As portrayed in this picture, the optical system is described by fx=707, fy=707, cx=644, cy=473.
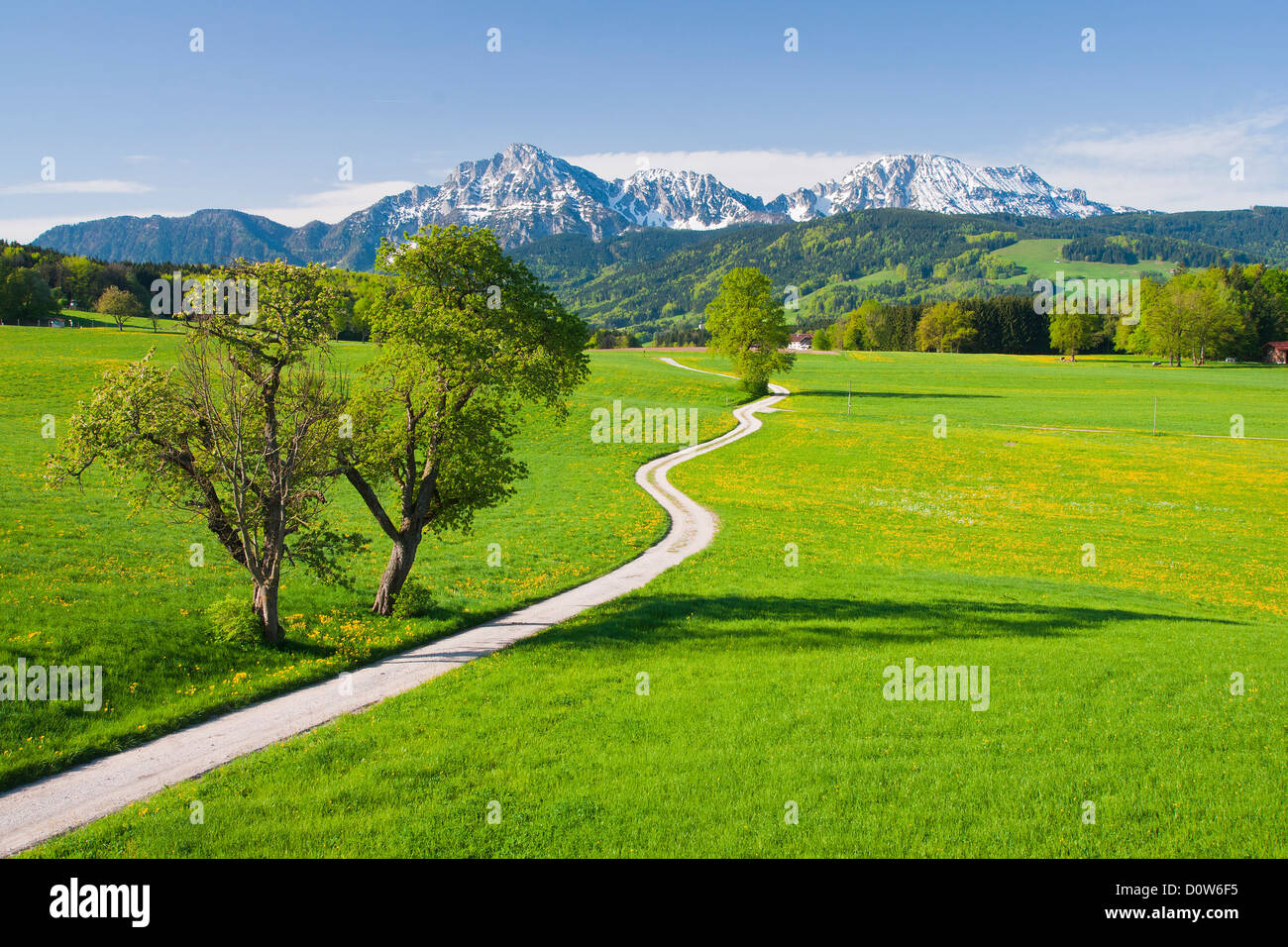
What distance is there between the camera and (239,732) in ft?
43.8

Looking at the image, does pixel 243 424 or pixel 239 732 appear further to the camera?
pixel 243 424

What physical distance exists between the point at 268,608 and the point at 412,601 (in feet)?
15.3

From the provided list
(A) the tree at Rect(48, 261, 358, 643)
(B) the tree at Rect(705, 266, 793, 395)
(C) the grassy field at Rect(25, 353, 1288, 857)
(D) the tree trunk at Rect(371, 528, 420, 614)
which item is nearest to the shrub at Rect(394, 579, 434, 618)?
(D) the tree trunk at Rect(371, 528, 420, 614)

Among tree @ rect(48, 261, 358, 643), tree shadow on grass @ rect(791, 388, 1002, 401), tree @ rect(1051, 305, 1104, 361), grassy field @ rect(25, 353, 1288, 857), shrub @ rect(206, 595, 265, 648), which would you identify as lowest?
grassy field @ rect(25, 353, 1288, 857)

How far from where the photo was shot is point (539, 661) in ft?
54.7

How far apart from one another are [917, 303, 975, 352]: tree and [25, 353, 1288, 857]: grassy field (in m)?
159

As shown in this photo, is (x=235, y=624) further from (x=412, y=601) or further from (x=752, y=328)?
(x=752, y=328)

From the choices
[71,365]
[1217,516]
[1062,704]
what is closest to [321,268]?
[1062,704]

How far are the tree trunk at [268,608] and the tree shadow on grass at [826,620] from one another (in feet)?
21.5

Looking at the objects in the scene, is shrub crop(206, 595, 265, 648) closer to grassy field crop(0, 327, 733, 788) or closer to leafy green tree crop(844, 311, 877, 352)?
grassy field crop(0, 327, 733, 788)

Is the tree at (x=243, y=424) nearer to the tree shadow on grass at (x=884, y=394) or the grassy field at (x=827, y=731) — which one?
the grassy field at (x=827, y=731)

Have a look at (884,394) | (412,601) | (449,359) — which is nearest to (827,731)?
(449,359)

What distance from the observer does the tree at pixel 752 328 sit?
3506 inches

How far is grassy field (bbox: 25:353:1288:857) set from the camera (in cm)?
886
